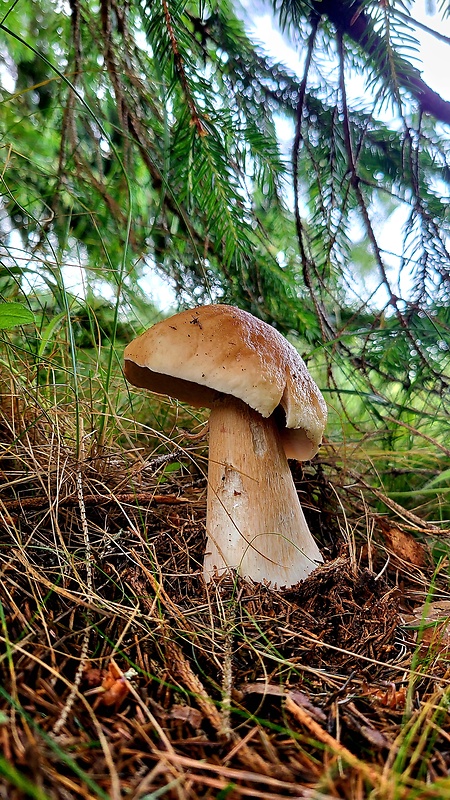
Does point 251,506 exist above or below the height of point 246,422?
below

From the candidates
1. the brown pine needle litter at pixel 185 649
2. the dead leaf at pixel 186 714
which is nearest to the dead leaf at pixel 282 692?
the brown pine needle litter at pixel 185 649

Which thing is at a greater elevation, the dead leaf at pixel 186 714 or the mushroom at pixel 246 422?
the mushroom at pixel 246 422

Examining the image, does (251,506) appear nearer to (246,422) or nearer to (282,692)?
(246,422)

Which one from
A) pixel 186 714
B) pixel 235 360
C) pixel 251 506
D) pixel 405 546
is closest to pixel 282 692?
pixel 186 714

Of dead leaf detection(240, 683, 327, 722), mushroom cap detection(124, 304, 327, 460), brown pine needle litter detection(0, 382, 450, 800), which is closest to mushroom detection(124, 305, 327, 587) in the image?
mushroom cap detection(124, 304, 327, 460)

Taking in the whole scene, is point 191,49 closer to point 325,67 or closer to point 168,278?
point 325,67

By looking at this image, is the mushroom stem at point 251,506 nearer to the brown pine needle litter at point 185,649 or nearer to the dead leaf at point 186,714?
the brown pine needle litter at point 185,649
